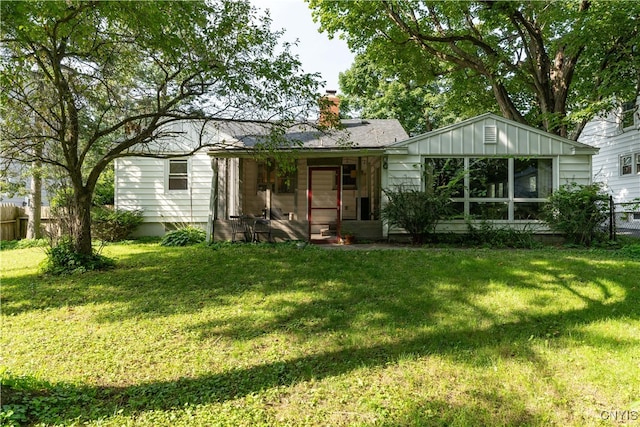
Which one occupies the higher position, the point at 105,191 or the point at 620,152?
the point at 620,152

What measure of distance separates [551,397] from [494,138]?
9.06 metres

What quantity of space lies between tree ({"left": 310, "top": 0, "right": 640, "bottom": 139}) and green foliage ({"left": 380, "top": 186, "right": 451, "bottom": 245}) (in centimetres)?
585

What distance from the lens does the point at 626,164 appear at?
16.1 meters

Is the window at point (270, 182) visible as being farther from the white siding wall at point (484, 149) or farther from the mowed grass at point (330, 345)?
the mowed grass at point (330, 345)

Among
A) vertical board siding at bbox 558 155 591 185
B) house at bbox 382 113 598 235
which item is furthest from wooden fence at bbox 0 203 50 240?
vertical board siding at bbox 558 155 591 185

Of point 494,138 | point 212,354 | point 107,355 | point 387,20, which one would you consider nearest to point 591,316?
point 212,354

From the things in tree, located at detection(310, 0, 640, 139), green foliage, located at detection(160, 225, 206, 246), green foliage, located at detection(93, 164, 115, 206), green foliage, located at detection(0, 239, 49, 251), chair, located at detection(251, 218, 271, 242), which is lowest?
green foliage, located at detection(0, 239, 49, 251)

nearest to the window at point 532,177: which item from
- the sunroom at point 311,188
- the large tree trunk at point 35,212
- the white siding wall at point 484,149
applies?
the white siding wall at point 484,149

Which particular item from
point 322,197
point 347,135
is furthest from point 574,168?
point 322,197

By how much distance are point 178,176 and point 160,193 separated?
893 mm

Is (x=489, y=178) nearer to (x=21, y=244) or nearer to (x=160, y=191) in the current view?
(x=160, y=191)

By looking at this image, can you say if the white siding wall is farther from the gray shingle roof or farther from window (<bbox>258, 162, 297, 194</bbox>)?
window (<bbox>258, 162, 297, 194</bbox>)

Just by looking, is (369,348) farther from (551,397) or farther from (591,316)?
(591,316)

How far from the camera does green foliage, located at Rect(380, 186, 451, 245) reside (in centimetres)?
984
